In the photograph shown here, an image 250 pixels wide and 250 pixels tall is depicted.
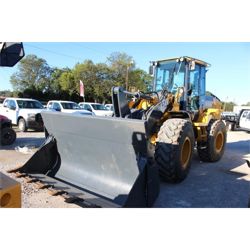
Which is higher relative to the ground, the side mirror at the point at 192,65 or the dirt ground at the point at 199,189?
the side mirror at the point at 192,65

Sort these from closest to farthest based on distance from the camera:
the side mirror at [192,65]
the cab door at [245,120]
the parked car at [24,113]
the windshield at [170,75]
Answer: the side mirror at [192,65] → the windshield at [170,75] → the parked car at [24,113] → the cab door at [245,120]

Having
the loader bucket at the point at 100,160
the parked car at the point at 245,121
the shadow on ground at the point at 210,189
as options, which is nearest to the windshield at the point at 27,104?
the loader bucket at the point at 100,160

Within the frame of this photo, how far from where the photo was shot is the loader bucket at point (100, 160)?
3.64 meters

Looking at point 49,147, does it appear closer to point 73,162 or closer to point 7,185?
point 73,162

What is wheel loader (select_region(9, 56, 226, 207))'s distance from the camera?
3724 millimetres

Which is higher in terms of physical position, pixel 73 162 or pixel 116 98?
pixel 116 98

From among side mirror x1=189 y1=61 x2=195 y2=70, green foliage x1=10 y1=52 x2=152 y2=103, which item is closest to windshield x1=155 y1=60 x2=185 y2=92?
side mirror x1=189 y1=61 x2=195 y2=70

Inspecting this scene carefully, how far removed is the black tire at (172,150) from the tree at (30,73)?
33132 millimetres

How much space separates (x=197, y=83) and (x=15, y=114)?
8.22 meters

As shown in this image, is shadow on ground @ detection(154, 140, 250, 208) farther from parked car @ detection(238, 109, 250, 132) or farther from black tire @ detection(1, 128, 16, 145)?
parked car @ detection(238, 109, 250, 132)

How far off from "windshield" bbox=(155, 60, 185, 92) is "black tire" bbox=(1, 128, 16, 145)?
15.7 feet

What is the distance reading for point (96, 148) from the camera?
437 centimetres

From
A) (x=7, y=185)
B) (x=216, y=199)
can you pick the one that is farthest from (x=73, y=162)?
(x=7, y=185)

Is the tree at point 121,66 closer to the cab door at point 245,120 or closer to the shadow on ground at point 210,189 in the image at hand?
the cab door at point 245,120
